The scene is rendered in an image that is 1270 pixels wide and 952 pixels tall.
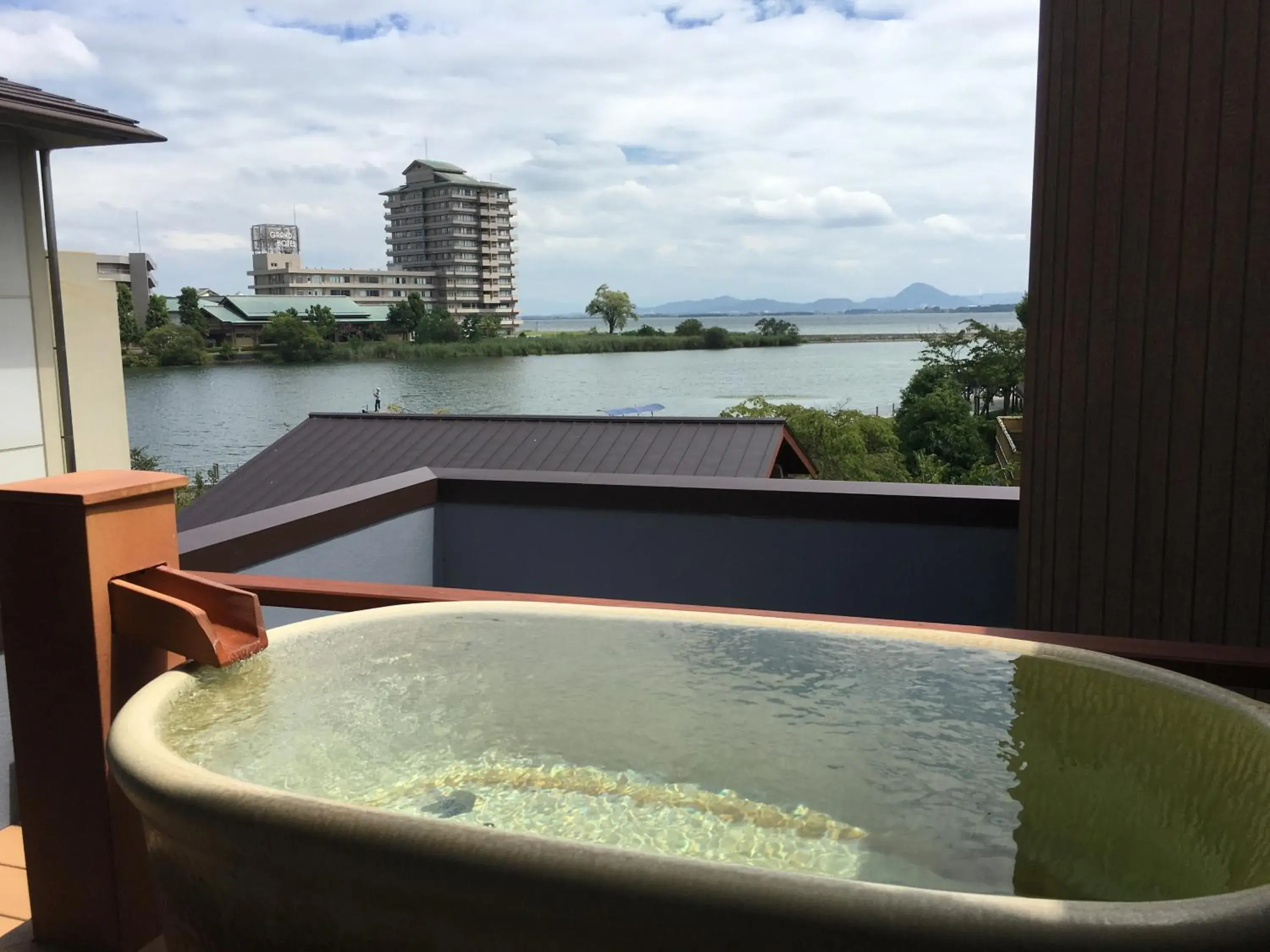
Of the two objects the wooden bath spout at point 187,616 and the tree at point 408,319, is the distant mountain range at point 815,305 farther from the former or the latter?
the wooden bath spout at point 187,616

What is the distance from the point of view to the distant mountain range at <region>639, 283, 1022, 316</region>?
150875 mm

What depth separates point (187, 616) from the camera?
1507mm

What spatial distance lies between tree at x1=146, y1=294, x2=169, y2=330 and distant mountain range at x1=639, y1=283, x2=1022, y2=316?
321 feet

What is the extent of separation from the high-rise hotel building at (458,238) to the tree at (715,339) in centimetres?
2683

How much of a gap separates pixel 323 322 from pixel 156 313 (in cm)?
1307

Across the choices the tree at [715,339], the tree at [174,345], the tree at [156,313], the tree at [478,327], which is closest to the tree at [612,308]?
the tree at [478,327]

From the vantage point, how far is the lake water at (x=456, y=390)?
36.1 m

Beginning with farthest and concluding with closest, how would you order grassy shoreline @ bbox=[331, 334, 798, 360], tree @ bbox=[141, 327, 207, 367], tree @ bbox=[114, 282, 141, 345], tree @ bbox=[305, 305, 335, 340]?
grassy shoreline @ bbox=[331, 334, 798, 360], tree @ bbox=[305, 305, 335, 340], tree @ bbox=[141, 327, 207, 367], tree @ bbox=[114, 282, 141, 345]

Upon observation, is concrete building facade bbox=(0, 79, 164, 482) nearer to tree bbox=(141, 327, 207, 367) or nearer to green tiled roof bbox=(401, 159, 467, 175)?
A: tree bbox=(141, 327, 207, 367)

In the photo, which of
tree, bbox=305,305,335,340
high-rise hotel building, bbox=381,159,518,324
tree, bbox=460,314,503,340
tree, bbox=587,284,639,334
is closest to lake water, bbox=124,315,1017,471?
tree, bbox=305,305,335,340

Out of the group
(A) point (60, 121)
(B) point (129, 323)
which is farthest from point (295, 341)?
(A) point (60, 121)

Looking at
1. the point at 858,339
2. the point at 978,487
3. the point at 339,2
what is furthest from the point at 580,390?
the point at 858,339

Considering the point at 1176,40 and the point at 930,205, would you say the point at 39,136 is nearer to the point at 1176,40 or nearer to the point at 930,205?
the point at 1176,40

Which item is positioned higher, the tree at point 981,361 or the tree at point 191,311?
the tree at point 191,311
